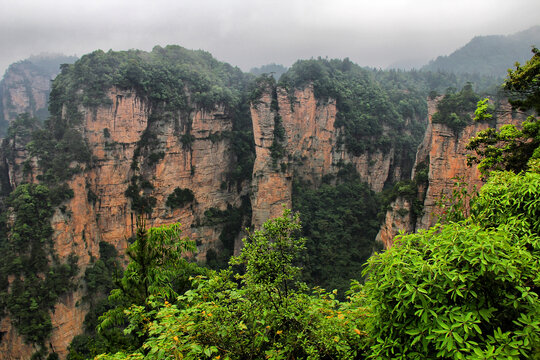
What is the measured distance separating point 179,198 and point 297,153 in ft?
38.1

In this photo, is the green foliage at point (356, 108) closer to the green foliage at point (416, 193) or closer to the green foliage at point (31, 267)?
the green foliage at point (416, 193)

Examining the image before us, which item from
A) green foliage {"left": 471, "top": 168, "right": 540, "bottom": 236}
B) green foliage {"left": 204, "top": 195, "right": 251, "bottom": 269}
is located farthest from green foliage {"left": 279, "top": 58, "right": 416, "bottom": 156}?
green foliage {"left": 471, "top": 168, "right": 540, "bottom": 236}

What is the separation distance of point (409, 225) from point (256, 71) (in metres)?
62.8

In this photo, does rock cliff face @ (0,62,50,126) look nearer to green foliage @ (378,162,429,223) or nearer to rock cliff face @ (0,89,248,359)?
rock cliff face @ (0,89,248,359)

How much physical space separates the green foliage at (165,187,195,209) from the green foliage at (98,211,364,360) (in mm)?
22284

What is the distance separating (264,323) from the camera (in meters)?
3.54

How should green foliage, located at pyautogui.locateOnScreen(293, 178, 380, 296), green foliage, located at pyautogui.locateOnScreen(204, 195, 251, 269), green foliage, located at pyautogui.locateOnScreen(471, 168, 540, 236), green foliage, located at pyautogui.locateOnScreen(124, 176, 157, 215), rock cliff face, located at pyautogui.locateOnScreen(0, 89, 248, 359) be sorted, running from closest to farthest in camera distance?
green foliage, located at pyautogui.locateOnScreen(471, 168, 540, 236) → rock cliff face, located at pyautogui.locateOnScreen(0, 89, 248, 359) → green foliage, located at pyautogui.locateOnScreen(293, 178, 380, 296) → green foliage, located at pyautogui.locateOnScreen(124, 176, 157, 215) → green foliage, located at pyautogui.locateOnScreen(204, 195, 251, 269)

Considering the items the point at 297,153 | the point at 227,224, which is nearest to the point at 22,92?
the point at 227,224

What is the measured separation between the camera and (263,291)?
385 centimetres

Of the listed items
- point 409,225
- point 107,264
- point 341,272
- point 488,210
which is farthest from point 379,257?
point 107,264

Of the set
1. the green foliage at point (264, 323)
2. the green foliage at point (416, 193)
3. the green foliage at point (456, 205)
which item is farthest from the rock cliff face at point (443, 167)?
the green foliage at point (264, 323)

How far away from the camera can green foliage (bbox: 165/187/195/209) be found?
84.2 ft

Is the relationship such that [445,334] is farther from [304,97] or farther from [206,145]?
[304,97]

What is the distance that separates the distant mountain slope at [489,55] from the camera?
236 feet
